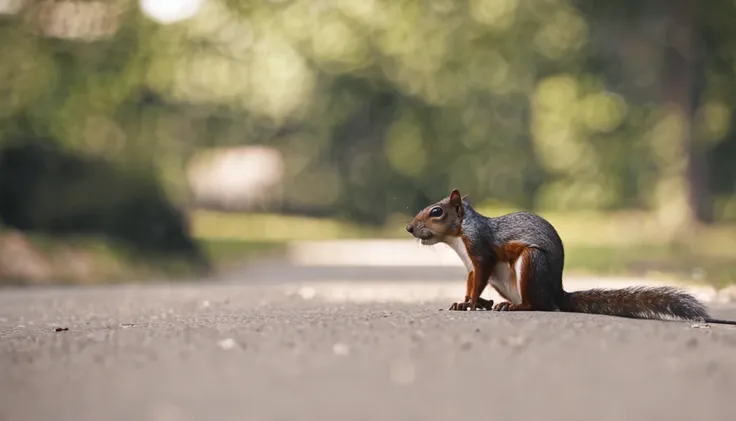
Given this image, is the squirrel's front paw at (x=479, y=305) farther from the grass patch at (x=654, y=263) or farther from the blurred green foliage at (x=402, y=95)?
the blurred green foliage at (x=402, y=95)

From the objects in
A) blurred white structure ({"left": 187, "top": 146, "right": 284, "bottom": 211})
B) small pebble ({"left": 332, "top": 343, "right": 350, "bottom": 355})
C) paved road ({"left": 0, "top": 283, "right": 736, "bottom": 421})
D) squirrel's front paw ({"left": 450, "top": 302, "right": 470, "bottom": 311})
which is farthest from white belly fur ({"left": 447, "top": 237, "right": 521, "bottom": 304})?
blurred white structure ({"left": 187, "top": 146, "right": 284, "bottom": 211})

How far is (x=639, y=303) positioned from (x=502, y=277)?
40.5 inches

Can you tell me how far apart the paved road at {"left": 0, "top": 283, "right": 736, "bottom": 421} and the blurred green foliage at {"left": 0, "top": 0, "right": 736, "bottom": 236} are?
13.2 meters

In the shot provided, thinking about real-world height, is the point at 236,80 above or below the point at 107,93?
above

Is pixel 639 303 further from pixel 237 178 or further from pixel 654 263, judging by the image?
pixel 237 178

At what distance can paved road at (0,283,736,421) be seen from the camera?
504cm

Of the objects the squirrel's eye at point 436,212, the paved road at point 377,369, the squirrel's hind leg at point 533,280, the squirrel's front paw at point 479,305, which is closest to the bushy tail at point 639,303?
the paved road at point 377,369

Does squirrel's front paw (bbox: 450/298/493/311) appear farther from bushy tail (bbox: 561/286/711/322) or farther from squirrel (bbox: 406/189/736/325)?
bushy tail (bbox: 561/286/711/322)

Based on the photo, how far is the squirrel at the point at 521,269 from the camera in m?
8.48

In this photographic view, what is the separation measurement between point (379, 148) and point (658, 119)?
12019mm

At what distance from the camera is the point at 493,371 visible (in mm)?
5785

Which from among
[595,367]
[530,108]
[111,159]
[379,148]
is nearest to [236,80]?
[379,148]

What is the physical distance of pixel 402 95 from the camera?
129ft

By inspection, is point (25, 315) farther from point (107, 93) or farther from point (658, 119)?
point (658, 119)
